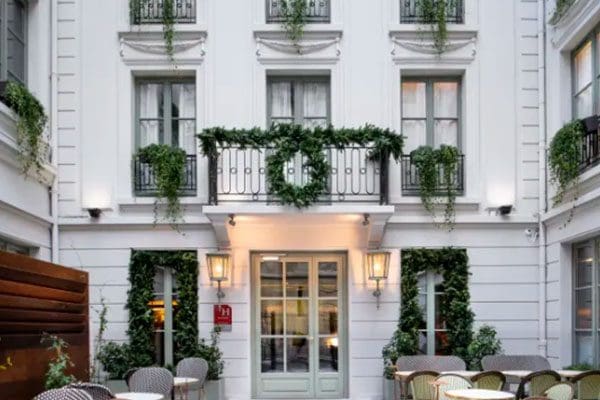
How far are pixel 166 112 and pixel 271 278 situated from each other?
2989 mm

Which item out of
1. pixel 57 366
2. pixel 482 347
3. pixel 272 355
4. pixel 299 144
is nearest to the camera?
pixel 57 366

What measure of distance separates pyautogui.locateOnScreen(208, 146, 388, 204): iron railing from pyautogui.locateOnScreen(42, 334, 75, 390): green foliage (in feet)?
11.8

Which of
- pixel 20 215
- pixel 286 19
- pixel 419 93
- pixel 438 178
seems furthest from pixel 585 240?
pixel 20 215

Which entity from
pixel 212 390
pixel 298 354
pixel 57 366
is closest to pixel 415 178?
pixel 298 354

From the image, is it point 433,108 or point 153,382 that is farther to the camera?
point 433,108

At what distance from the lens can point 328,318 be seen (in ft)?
39.2

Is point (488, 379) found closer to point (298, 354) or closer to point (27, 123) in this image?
point (298, 354)

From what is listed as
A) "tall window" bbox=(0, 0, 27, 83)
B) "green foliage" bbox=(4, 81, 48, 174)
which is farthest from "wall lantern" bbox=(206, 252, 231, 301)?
"tall window" bbox=(0, 0, 27, 83)

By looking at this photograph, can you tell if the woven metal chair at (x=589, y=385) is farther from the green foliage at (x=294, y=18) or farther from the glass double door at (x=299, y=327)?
the green foliage at (x=294, y=18)

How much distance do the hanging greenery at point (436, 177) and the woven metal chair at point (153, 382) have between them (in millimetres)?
4606

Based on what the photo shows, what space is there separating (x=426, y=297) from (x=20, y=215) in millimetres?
5827

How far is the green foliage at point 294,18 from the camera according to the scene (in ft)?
38.0

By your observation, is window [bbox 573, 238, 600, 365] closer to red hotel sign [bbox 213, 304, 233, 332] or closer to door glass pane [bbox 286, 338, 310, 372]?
door glass pane [bbox 286, 338, 310, 372]

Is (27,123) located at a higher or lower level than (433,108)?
lower
